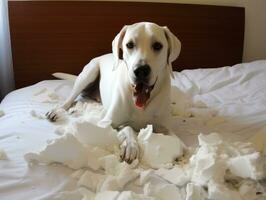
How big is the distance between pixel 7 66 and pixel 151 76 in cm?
118

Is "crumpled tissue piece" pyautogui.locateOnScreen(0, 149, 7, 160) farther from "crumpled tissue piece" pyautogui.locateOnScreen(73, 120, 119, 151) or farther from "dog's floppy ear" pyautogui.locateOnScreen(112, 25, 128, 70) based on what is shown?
"dog's floppy ear" pyautogui.locateOnScreen(112, 25, 128, 70)

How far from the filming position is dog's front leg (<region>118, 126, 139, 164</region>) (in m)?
1.26

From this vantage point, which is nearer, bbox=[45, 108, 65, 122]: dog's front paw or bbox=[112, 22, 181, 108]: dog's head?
bbox=[112, 22, 181, 108]: dog's head

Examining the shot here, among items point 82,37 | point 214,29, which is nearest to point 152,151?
point 82,37

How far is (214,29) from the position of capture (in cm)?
274

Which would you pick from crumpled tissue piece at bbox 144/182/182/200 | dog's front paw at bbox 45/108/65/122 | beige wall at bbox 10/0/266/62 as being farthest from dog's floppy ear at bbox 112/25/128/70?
beige wall at bbox 10/0/266/62

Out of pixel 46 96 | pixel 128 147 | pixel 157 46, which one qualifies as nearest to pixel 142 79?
pixel 157 46

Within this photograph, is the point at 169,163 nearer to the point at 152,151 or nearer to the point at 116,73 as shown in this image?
the point at 152,151

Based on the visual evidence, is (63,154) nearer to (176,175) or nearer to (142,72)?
(176,175)

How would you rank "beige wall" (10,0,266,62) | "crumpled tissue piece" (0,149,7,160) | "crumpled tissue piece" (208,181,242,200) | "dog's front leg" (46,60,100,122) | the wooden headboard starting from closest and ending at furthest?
"crumpled tissue piece" (208,181,242,200), "crumpled tissue piece" (0,149,7,160), "dog's front leg" (46,60,100,122), the wooden headboard, "beige wall" (10,0,266,62)

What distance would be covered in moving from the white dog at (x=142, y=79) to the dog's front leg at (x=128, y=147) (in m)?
0.04

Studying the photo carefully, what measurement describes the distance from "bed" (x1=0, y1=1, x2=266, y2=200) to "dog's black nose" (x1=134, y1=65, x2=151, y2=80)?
30 centimetres

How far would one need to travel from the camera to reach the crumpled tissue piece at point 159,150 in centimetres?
125

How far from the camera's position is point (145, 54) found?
1.51m
